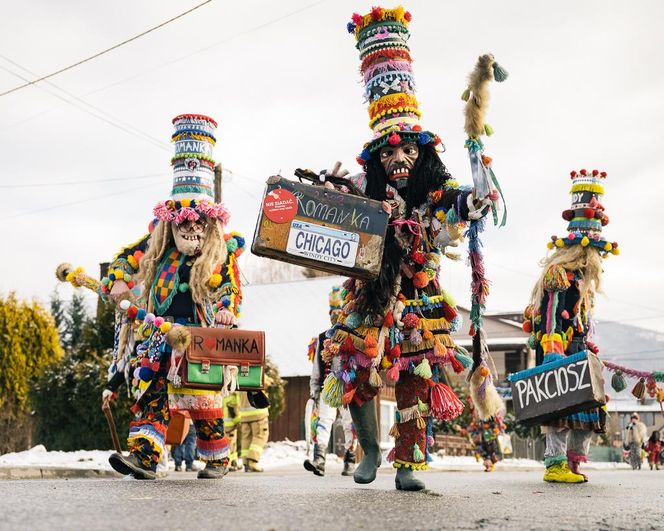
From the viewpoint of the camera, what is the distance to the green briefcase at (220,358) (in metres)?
6.11

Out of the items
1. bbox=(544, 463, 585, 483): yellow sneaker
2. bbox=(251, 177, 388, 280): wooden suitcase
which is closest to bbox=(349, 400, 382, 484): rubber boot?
bbox=(251, 177, 388, 280): wooden suitcase

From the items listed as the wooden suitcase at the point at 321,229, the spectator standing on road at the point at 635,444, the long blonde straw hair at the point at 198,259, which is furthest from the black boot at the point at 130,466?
the spectator standing on road at the point at 635,444

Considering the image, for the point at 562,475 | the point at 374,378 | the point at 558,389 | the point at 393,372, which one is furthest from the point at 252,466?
the point at 393,372

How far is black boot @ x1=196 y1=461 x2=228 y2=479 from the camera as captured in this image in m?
6.57

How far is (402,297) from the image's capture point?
205 inches

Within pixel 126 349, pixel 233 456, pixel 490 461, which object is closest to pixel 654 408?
pixel 490 461

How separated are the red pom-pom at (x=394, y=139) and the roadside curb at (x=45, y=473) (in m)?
5.28

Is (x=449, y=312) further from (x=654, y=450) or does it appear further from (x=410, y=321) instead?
(x=654, y=450)

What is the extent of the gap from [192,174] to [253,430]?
5392mm

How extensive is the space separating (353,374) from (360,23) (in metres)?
2.30

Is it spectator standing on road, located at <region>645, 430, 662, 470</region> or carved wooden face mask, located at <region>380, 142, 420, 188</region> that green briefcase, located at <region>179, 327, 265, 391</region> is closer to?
carved wooden face mask, located at <region>380, 142, 420, 188</region>

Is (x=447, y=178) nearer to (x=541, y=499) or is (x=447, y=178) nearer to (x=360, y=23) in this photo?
(x=360, y=23)

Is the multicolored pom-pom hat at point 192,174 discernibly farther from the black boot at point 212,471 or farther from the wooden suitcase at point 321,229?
the wooden suitcase at point 321,229

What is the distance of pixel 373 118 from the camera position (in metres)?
5.69
